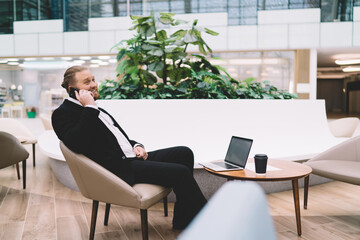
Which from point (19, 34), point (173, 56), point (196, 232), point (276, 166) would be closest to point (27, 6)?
point (19, 34)

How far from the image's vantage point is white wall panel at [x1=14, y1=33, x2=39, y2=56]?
10.3 metres

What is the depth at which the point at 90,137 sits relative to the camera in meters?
2.06

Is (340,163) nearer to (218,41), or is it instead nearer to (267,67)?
(267,67)

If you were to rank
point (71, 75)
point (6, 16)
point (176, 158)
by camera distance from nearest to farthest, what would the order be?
1. point (71, 75)
2. point (176, 158)
3. point (6, 16)

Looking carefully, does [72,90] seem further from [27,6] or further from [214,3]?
[27,6]

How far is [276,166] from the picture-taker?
236cm

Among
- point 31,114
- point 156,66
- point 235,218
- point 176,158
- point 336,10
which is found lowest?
point 31,114

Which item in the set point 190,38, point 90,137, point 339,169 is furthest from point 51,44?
point 339,169

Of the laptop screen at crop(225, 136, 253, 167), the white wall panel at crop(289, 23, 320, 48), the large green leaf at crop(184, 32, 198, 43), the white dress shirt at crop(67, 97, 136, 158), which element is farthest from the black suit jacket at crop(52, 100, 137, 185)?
the white wall panel at crop(289, 23, 320, 48)

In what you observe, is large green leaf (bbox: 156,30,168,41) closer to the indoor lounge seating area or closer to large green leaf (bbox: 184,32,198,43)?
the indoor lounge seating area

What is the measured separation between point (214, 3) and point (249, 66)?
2.32 metres

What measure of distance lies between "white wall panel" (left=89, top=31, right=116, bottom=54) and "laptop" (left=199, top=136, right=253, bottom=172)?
8.58 metres

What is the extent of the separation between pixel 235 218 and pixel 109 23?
1060cm

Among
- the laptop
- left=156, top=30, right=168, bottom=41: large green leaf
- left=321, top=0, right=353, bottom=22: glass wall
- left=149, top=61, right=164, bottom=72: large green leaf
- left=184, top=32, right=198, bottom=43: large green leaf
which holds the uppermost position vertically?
left=321, top=0, right=353, bottom=22: glass wall
